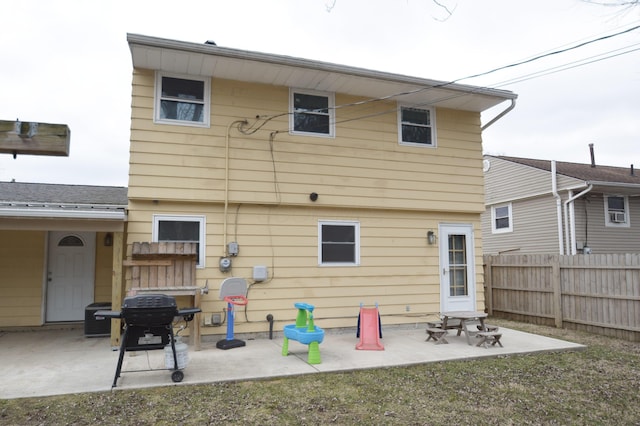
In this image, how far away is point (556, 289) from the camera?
8.57 m

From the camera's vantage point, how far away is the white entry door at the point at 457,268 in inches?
320

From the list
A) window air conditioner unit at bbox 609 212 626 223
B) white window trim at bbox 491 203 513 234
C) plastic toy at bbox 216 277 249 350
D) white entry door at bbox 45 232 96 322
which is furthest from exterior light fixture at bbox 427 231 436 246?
window air conditioner unit at bbox 609 212 626 223

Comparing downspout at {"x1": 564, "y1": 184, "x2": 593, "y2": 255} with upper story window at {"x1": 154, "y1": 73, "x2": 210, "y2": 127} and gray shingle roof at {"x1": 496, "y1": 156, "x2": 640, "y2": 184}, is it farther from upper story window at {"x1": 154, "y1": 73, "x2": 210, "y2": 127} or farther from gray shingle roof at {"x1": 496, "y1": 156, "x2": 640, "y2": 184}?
upper story window at {"x1": 154, "y1": 73, "x2": 210, "y2": 127}

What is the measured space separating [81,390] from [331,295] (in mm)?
3983

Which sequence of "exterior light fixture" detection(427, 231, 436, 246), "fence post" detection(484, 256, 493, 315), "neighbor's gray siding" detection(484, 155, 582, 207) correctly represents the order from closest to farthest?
"exterior light fixture" detection(427, 231, 436, 246)
"fence post" detection(484, 256, 493, 315)
"neighbor's gray siding" detection(484, 155, 582, 207)

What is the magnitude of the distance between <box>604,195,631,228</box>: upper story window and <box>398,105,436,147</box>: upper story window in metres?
8.87

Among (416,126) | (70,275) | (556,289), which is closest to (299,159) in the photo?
(416,126)

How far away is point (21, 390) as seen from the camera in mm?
4277

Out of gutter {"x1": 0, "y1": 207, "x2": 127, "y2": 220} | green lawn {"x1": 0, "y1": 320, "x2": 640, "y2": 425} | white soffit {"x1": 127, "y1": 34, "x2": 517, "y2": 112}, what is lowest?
green lawn {"x1": 0, "y1": 320, "x2": 640, "y2": 425}

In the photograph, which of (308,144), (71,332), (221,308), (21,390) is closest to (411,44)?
(308,144)

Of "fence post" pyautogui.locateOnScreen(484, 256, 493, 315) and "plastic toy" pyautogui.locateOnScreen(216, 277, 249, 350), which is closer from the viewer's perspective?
"plastic toy" pyautogui.locateOnScreen(216, 277, 249, 350)

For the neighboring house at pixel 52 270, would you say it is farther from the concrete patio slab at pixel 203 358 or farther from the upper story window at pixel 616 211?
the upper story window at pixel 616 211

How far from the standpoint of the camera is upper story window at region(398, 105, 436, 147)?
26.6ft

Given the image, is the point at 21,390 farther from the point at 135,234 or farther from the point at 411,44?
the point at 411,44
